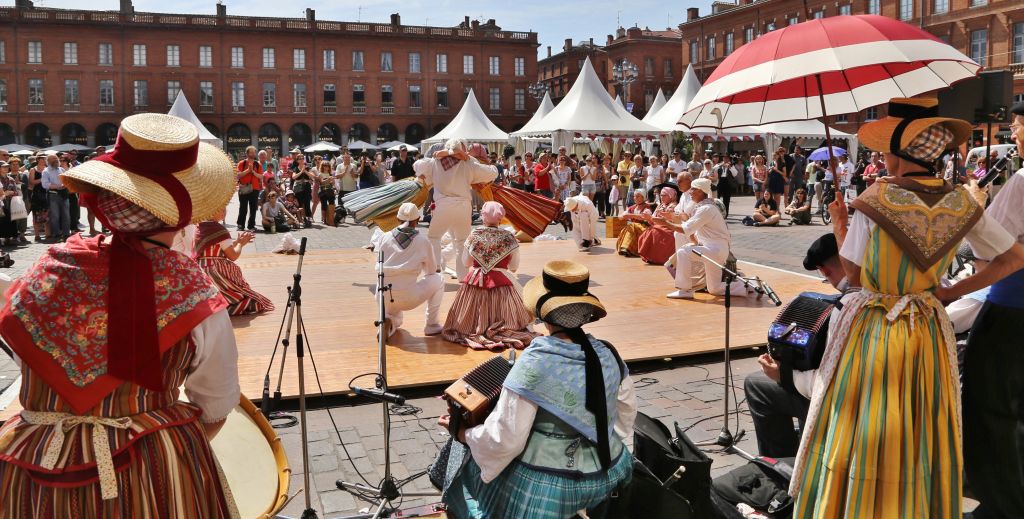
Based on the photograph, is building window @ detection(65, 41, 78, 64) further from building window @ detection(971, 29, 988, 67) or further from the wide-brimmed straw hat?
the wide-brimmed straw hat

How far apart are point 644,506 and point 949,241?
1568 millimetres

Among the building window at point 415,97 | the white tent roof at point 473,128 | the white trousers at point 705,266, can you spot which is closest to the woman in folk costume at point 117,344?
the white trousers at point 705,266

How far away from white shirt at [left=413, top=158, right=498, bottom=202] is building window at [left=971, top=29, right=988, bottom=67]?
133 ft

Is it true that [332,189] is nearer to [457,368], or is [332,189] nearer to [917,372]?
[457,368]

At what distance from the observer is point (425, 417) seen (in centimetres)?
552

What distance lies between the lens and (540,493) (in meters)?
3.00

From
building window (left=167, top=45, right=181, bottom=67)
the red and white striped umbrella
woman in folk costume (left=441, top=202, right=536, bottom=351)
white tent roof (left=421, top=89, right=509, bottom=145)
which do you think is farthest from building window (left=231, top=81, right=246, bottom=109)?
the red and white striped umbrella

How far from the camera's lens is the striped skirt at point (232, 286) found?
27.2 ft

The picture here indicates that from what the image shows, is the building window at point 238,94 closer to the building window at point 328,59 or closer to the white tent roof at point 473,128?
the building window at point 328,59

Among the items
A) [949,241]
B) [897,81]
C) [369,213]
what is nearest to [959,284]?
[949,241]

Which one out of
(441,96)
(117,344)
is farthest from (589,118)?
(441,96)

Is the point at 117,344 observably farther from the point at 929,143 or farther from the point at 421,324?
the point at 421,324

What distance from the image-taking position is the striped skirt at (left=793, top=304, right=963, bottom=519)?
304cm

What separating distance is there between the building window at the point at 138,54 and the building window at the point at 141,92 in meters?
1.20
